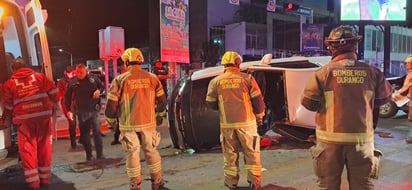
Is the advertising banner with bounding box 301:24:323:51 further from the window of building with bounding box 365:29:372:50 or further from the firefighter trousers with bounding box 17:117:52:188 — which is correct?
the firefighter trousers with bounding box 17:117:52:188

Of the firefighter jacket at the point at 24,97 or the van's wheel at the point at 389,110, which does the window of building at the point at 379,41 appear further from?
the firefighter jacket at the point at 24,97

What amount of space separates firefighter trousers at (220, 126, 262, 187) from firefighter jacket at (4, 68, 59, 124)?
234cm

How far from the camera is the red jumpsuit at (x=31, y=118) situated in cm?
520

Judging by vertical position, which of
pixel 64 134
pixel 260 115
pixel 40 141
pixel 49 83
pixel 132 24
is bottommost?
pixel 64 134

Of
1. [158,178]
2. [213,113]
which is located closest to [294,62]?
[213,113]

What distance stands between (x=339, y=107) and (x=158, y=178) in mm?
2502

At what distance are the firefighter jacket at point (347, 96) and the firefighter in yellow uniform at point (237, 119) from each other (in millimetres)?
1479

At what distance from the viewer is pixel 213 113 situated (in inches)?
280

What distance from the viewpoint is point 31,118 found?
17.2 feet

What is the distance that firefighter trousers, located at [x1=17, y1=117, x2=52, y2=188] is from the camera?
518cm

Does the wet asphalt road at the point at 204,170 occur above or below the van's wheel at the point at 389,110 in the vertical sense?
below

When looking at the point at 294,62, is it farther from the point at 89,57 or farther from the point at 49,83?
the point at 89,57

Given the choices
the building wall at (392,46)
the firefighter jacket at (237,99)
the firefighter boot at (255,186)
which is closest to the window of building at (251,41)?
the building wall at (392,46)

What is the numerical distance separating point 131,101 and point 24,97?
1440 mm
